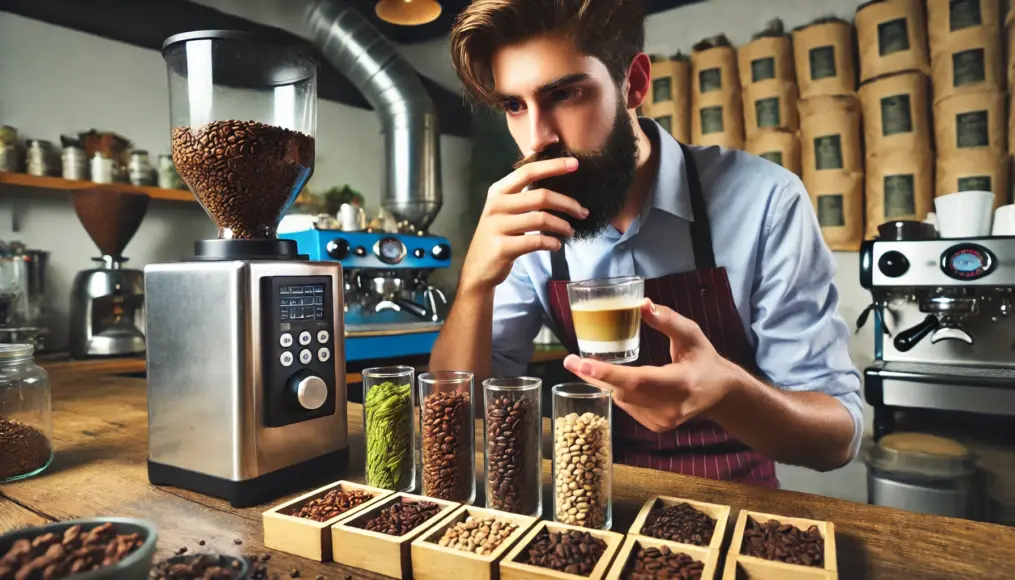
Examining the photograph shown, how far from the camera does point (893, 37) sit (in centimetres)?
252

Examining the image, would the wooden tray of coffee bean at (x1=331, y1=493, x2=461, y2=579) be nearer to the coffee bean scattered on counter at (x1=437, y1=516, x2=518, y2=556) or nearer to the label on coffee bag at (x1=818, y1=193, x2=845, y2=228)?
the coffee bean scattered on counter at (x1=437, y1=516, x2=518, y2=556)

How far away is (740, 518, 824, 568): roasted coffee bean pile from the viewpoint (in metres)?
0.58

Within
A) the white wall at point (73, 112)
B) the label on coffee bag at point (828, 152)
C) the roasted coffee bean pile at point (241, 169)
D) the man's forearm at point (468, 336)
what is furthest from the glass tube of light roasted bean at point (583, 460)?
the white wall at point (73, 112)

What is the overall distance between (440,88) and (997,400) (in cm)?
382

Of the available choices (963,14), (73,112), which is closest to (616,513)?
(963,14)

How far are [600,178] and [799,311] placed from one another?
599 millimetres

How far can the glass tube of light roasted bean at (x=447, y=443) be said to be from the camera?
80 cm

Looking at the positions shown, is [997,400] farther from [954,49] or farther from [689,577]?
[689,577]

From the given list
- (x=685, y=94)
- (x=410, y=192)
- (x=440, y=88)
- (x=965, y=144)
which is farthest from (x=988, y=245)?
(x=440, y=88)

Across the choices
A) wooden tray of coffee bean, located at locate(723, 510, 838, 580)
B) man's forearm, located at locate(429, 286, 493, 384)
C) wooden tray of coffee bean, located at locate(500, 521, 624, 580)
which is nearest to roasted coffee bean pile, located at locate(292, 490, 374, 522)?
wooden tray of coffee bean, located at locate(500, 521, 624, 580)

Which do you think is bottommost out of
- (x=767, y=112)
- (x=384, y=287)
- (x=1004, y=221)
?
(x=384, y=287)

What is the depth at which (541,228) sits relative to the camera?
112 centimetres

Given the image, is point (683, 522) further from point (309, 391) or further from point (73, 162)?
point (73, 162)

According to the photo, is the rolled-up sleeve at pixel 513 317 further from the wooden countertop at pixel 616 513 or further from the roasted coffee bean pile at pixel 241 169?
the roasted coffee bean pile at pixel 241 169
